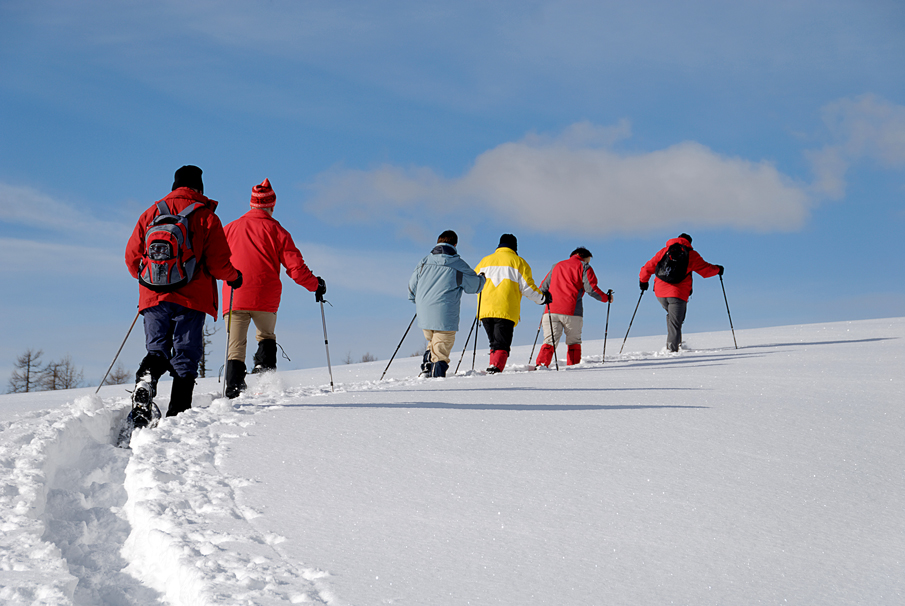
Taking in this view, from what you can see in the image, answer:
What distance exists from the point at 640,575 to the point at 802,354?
327 inches

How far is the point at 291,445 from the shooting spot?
388 cm

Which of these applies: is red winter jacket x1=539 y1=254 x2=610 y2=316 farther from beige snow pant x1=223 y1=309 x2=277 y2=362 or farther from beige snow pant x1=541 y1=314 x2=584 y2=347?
beige snow pant x1=223 y1=309 x2=277 y2=362

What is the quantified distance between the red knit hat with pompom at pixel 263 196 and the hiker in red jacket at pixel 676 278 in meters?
6.54

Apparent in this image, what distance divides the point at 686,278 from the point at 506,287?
374 centimetres

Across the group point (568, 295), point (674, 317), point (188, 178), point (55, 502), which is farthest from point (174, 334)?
point (674, 317)

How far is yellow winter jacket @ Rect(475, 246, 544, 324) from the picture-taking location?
8.84 metres

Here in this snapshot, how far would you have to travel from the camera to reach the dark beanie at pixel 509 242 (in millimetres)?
9148

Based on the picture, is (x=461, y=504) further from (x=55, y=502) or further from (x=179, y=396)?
(x=179, y=396)

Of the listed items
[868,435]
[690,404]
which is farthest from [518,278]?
[868,435]

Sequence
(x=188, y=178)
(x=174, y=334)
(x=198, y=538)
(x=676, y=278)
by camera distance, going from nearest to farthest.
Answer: (x=198, y=538), (x=174, y=334), (x=188, y=178), (x=676, y=278)

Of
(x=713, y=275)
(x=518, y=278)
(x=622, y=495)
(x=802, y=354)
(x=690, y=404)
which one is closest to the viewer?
(x=622, y=495)

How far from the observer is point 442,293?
807 centimetres

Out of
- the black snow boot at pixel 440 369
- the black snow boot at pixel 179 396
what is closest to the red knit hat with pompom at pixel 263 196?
the black snow boot at pixel 179 396

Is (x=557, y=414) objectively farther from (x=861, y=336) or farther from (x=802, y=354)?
(x=861, y=336)
